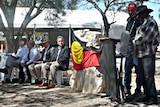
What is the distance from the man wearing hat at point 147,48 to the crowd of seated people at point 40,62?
2.93 metres

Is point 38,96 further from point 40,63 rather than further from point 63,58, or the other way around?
point 40,63

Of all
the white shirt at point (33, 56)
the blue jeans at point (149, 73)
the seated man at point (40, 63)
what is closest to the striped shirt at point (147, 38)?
the blue jeans at point (149, 73)

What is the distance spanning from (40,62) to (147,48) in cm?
406

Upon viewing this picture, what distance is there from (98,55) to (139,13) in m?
1.82

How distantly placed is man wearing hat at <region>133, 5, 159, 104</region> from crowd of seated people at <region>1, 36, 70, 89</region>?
2.93m

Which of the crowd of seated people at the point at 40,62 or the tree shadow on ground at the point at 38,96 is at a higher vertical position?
the crowd of seated people at the point at 40,62

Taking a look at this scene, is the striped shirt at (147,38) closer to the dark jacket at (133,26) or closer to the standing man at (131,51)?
the standing man at (131,51)

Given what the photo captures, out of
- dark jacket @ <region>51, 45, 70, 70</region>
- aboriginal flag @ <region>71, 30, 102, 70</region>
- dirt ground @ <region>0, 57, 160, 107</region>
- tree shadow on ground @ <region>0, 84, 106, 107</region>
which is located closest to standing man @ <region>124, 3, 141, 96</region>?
dirt ground @ <region>0, 57, 160, 107</region>

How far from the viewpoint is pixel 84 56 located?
8297 mm

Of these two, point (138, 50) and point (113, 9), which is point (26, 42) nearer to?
point (138, 50)

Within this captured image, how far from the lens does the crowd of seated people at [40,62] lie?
9148 mm

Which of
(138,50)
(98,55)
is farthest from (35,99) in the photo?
(138,50)

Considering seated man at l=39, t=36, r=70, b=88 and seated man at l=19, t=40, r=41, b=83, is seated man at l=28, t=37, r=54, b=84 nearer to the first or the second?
seated man at l=19, t=40, r=41, b=83

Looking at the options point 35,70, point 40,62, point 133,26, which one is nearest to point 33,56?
point 40,62
